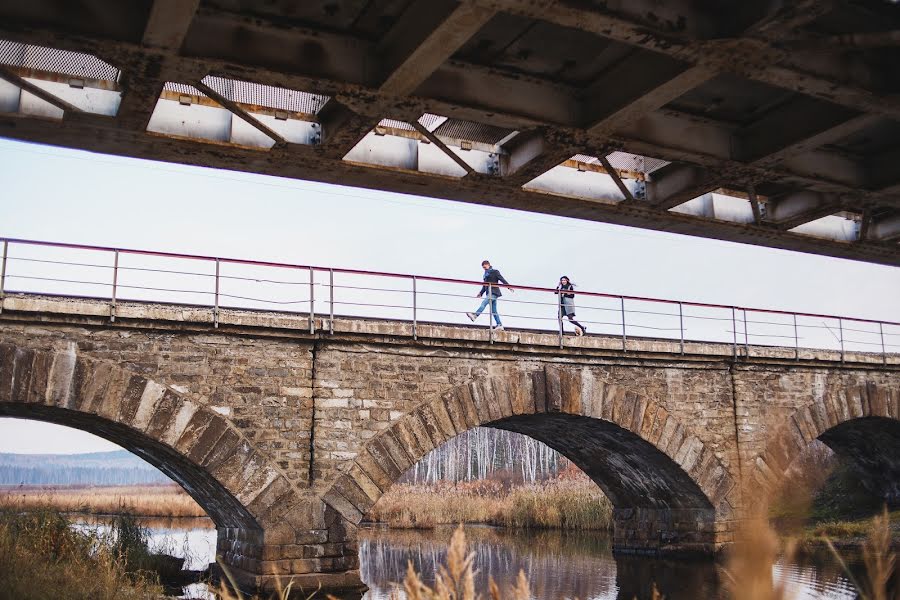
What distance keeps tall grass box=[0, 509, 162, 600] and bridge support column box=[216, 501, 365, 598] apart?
50.3 inches

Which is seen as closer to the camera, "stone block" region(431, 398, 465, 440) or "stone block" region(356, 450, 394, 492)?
"stone block" region(356, 450, 394, 492)

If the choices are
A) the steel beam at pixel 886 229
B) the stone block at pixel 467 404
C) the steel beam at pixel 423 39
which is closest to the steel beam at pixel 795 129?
the steel beam at pixel 886 229

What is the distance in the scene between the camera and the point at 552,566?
1451cm

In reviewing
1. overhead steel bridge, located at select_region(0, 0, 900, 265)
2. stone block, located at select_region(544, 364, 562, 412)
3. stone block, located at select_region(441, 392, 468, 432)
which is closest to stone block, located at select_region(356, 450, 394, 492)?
stone block, located at select_region(441, 392, 468, 432)

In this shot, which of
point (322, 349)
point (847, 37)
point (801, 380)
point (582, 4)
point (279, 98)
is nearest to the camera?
point (582, 4)

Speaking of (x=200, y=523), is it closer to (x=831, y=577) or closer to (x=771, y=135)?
(x=831, y=577)

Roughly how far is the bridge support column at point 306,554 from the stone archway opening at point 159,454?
38 cm

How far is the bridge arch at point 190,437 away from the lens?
976cm

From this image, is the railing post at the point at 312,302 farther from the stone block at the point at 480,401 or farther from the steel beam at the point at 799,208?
the steel beam at the point at 799,208

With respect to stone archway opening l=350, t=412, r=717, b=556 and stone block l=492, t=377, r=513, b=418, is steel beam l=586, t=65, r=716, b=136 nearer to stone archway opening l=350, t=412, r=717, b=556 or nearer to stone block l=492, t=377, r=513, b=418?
stone block l=492, t=377, r=513, b=418

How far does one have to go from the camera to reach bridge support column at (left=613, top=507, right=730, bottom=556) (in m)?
14.6

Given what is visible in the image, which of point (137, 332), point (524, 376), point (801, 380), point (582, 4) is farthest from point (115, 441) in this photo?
point (801, 380)

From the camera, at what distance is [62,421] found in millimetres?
11492

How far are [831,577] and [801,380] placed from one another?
395cm
